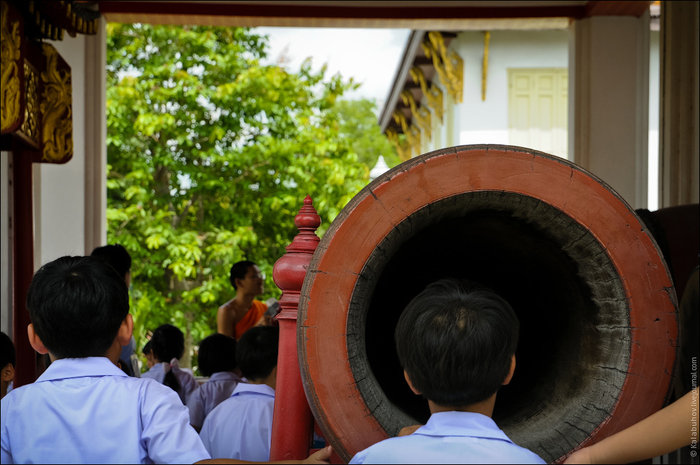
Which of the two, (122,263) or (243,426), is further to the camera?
(122,263)

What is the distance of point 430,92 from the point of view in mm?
Result: 11875

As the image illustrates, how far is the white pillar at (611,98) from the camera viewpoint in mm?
5727

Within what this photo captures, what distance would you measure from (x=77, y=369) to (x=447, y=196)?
0.67 meters

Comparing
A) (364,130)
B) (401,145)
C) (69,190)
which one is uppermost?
(364,130)

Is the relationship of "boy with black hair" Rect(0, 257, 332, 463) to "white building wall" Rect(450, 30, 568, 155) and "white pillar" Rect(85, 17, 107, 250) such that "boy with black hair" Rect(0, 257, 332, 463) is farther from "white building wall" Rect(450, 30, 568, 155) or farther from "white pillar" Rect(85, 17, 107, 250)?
"white building wall" Rect(450, 30, 568, 155)

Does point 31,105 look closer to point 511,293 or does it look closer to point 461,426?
point 511,293

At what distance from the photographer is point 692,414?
1.35m

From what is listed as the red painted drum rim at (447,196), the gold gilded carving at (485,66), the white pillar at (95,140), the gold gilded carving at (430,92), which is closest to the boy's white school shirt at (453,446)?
the red painted drum rim at (447,196)

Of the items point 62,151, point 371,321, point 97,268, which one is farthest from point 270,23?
point 97,268

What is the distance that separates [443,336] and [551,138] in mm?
8155

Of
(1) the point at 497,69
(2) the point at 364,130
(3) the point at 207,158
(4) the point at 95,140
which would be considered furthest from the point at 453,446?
(2) the point at 364,130

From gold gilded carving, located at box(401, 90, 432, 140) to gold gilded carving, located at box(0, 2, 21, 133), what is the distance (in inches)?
393

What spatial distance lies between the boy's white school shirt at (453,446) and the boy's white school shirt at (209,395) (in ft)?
8.22

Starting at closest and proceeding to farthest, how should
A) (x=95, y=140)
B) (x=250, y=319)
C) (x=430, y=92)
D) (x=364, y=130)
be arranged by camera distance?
1. (x=250, y=319)
2. (x=95, y=140)
3. (x=430, y=92)
4. (x=364, y=130)
